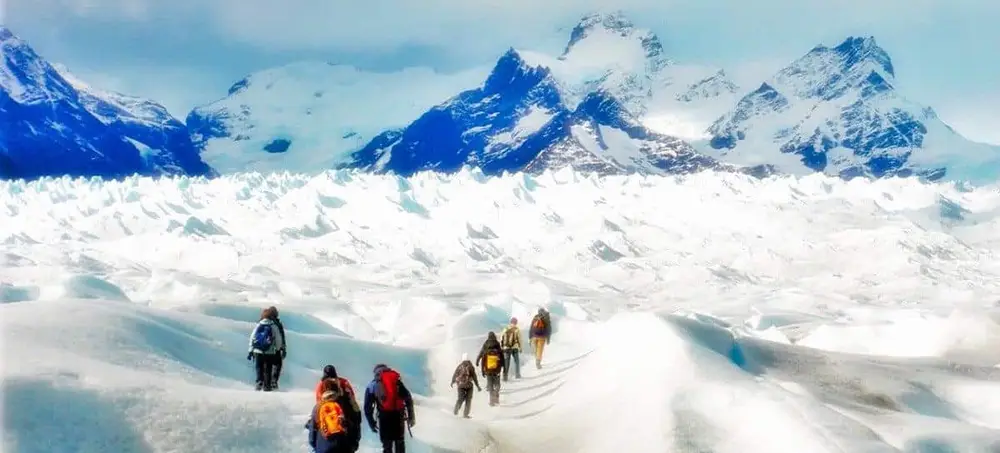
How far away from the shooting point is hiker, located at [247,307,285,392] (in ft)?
54.2

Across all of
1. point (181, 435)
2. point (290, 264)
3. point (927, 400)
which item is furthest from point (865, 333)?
point (290, 264)

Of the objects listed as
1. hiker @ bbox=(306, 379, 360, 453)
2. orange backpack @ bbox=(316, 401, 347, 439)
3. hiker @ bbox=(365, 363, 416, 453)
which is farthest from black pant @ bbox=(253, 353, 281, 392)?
orange backpack @ bbox=(316, 401, 347, 439)

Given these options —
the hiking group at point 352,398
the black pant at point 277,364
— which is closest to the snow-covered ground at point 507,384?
→ the hiking group at point 352,398

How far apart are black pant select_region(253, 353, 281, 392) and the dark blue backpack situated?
18 centimetres

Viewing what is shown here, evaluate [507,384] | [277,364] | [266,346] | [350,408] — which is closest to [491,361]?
[507,384]

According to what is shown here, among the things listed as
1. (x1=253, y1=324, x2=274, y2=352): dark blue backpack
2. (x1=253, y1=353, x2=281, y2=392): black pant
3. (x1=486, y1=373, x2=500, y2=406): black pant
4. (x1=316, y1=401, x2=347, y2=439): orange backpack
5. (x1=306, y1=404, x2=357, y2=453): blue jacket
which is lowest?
(x1=306, y1=404, x2=357, y2=453): blue jacket

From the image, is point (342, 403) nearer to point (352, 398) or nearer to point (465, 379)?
point (352, 398)

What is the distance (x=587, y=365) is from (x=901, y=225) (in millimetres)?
175830

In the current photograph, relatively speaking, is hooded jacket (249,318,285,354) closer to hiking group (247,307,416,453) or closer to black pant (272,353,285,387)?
hiking group (247,307,416,453)

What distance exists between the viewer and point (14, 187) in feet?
587

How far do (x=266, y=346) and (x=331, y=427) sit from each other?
621cm

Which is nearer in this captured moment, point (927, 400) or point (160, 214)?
point (927, 400)

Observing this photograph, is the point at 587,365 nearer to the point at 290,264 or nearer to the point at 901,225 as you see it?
the point at 290,264

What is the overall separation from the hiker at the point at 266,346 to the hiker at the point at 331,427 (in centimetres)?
577
